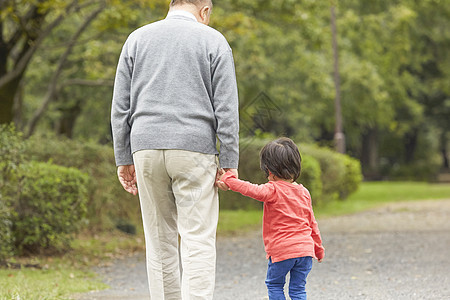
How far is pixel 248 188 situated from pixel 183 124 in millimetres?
522

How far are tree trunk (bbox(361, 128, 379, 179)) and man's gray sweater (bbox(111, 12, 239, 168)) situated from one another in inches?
1650

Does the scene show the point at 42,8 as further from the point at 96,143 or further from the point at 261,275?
the point at 261,275

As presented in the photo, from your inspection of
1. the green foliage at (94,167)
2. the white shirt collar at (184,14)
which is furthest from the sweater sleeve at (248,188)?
the green foliage at (94,167)

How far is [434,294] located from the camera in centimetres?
575

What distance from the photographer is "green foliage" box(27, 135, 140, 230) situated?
10938 mm

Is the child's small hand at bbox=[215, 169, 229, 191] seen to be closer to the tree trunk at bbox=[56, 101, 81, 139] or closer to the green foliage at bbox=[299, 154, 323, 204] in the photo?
the green foliage at bbox=[299, 154, 323, 204]

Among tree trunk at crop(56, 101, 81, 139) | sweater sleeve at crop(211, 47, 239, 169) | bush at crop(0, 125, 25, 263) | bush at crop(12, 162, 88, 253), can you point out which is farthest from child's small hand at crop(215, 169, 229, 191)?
tree trunk at crop(56, 101, 81, 139)

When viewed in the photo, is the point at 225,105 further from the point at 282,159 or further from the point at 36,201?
the point at 36,201

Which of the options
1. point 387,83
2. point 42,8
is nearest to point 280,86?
point 387,83

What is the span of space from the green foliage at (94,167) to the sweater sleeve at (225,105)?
7.33m

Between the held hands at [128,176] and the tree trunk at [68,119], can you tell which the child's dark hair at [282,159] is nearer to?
the held hands at [128,176]

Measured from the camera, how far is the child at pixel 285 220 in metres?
4.01

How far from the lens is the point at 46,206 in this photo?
822 cm

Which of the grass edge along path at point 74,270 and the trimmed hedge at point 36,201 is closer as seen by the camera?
the grass edge along path at point 74,270
